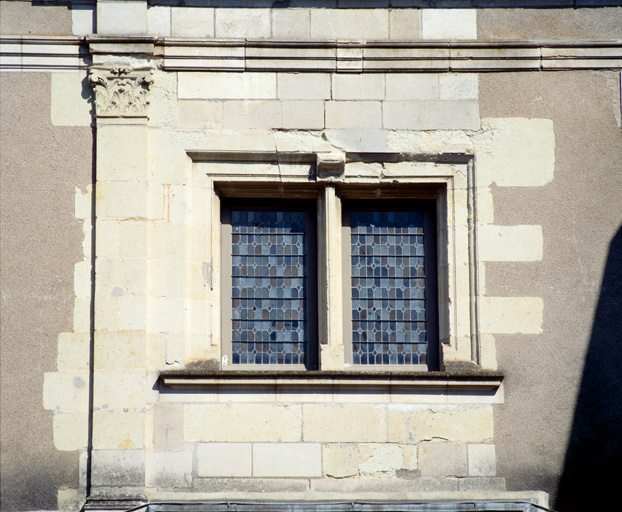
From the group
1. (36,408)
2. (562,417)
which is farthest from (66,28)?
(562,417)

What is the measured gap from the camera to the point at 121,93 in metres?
7.50

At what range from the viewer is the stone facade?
7.16m

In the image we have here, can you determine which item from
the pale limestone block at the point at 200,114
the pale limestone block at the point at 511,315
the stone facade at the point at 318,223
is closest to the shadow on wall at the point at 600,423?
the stone facade at the point at 318,223

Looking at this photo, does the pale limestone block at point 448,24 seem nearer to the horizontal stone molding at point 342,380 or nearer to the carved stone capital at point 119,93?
the carved stone capital at point 119,93

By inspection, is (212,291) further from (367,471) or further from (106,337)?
(367,471)

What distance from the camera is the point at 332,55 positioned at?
7633 mm

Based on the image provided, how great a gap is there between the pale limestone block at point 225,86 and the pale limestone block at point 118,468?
105 inches

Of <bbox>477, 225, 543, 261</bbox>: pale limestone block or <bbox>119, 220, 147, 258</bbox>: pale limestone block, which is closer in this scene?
<bbox>119, 220, 147, 258</bbox>: pale limestone block

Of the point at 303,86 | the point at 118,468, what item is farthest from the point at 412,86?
the point at 118,468

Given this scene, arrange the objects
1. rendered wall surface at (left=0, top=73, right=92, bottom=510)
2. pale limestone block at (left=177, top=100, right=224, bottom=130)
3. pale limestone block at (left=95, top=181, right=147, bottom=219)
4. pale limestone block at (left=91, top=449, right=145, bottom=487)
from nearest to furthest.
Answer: pale limestone block at (left=91, top=449, right=145, bottom=487) → rendered wall surface at (left=0, top=73, right=92, bottom=510) → pale limestone block at (left=95, top=181, right=147, bottom=219) → pale limestone block at (left=177, top=100, right=224, bottom=130)

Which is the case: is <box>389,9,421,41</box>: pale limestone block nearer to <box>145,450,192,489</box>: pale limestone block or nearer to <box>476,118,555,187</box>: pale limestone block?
<box>476,118,555,187</box>: pale limestone block

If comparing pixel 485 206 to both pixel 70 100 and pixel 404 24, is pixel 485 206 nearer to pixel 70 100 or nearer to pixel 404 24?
pixel 404 24

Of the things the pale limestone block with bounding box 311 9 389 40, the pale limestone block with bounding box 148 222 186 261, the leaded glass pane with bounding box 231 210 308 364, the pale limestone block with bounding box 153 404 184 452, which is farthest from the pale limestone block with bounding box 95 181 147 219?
the pale limestone block with bounding box 311 9 389 40

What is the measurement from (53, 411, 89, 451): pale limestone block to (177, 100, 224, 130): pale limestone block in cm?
225
